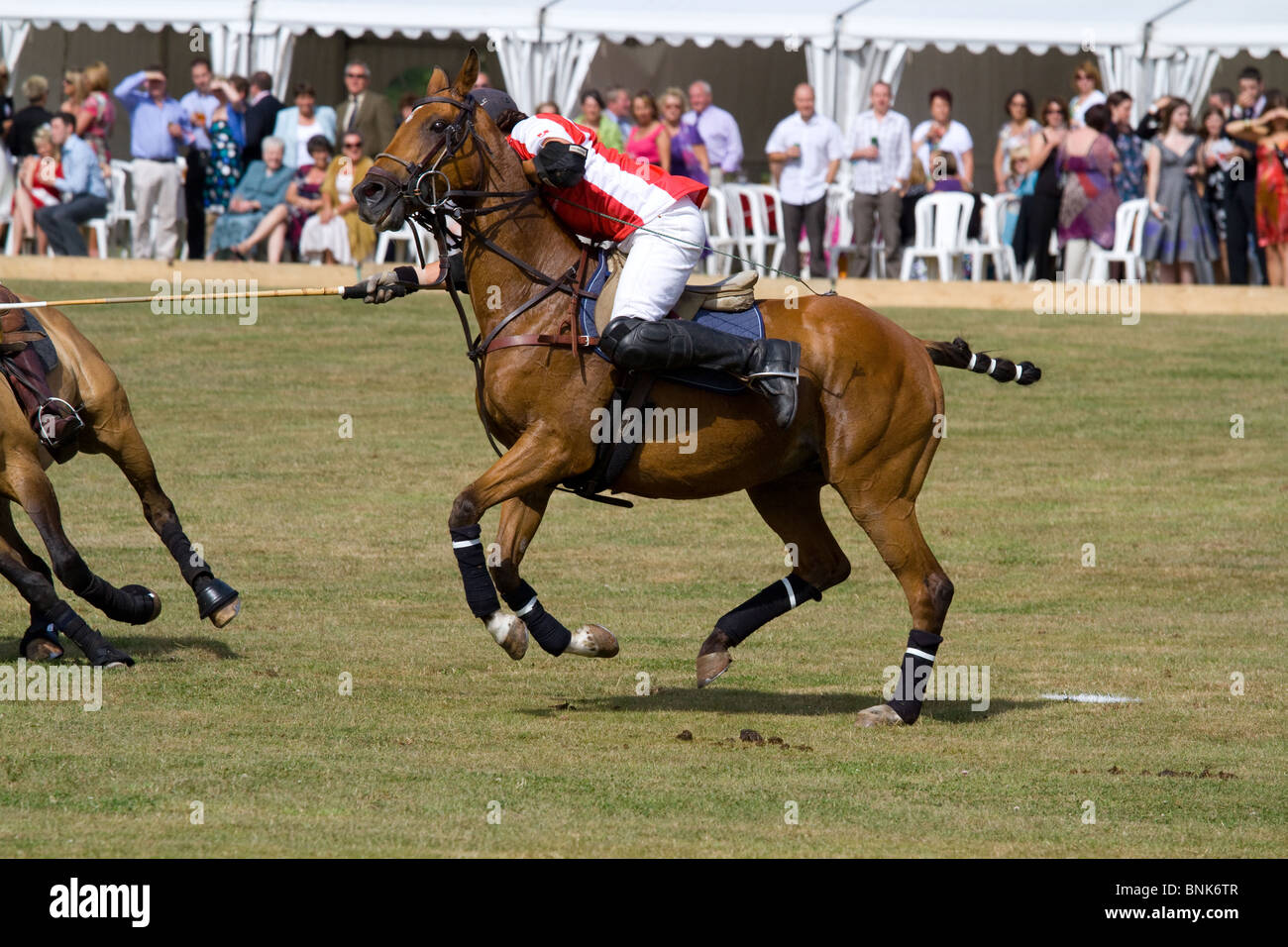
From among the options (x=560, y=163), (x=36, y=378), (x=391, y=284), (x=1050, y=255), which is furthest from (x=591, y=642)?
(x=1050, y=255)

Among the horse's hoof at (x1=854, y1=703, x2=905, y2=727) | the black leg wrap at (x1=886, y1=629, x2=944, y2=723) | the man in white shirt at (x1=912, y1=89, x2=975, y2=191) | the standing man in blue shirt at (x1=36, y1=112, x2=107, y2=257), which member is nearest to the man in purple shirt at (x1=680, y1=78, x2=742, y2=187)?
the man in white shirt at (x1=912, y1=89, x2=975, y2=191)

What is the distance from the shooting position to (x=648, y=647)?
10883mm

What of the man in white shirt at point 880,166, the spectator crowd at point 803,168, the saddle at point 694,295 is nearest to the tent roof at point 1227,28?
the spectator crowd at point 803,168

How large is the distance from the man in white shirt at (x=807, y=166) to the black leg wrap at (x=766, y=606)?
1272cm

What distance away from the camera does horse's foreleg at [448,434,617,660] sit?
854 centimetres

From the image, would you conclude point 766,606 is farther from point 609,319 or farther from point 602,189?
point 602,189

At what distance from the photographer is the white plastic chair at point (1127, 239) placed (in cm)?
2148

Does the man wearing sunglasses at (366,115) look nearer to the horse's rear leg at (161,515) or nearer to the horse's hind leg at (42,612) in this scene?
the horse's rear leg at (161,515)

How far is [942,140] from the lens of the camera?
22.5 metres

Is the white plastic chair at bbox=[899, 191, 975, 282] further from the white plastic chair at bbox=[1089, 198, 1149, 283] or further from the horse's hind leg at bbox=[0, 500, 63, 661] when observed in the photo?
the horse's hind leg at bbox=[0, 500, 63, 661]

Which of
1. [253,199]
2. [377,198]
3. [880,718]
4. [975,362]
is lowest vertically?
[880,718]

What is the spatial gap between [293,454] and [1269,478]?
7.91 meters

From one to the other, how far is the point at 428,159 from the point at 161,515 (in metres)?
2.52
